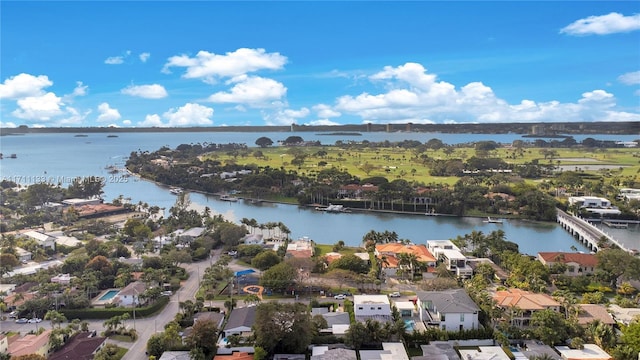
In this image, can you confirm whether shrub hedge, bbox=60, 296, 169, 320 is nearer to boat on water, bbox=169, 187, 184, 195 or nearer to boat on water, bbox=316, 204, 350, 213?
boat on water, bbox=316, 204, 350, 213

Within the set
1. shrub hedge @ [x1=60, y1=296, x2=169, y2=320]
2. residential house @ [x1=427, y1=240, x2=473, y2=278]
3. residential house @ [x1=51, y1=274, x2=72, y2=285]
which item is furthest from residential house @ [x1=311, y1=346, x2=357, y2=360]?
residential house @ [x1=51, y1=274, x2=72, y2=285]

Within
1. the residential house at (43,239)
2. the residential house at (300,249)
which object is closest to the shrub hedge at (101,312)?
the residential house at (300,249)

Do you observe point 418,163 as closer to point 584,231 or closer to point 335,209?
point 335,209

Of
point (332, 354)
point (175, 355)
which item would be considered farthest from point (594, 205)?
point (175, 355)

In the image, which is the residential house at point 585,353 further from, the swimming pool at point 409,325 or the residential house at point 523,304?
the swimming pool at point 409,325

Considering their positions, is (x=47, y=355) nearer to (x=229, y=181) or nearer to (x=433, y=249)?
(x=433, y=249)

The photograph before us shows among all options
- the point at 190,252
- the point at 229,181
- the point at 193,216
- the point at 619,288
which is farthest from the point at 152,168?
the point at 619,288
